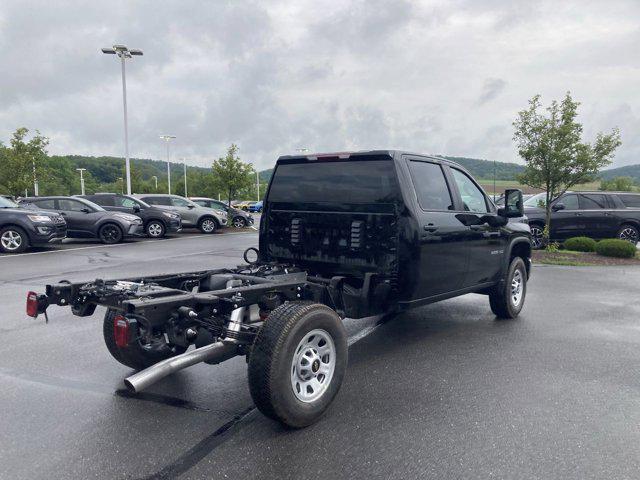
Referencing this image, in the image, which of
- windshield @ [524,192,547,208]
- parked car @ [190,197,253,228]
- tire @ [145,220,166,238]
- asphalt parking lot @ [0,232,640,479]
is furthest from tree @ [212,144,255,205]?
asphalt parking lot @ [0,232,640,479]

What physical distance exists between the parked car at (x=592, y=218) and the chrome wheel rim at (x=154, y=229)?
13.1 meters

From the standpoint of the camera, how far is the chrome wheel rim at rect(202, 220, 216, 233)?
24.3m

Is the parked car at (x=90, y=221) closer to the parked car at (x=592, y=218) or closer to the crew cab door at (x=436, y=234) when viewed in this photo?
the parked car at (x=592, y=218)

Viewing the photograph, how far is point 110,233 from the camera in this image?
18.1 meters

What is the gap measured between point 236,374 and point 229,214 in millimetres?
22601

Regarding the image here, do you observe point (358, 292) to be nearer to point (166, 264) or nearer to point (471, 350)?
point (471, 350)

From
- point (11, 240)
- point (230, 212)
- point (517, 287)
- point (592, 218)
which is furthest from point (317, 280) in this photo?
point (230, 212)

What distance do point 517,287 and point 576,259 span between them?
25.6 feet

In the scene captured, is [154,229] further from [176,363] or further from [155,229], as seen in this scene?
[176,363]

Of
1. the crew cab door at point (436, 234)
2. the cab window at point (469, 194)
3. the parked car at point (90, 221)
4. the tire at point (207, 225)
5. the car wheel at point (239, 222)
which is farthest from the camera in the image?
the car wheel at point (239, 222)

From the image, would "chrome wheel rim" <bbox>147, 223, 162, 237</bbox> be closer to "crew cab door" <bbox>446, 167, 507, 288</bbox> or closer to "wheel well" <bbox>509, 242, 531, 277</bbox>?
"wheel well" <bbox>509, 242, 531, 277</bbox>

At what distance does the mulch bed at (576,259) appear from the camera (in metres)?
13.5

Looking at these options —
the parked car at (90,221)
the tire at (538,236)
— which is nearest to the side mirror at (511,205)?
the tire at (538,236)

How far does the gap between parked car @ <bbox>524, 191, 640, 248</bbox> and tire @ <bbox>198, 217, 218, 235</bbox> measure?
44.9ft
